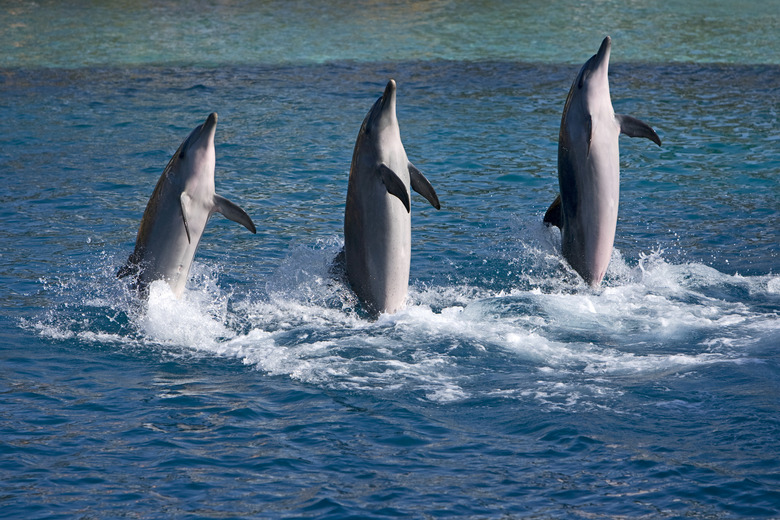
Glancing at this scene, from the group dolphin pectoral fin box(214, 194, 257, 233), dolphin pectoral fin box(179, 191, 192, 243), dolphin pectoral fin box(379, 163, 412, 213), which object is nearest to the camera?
dolphin pectoral fin box(379, 163, 412, 213)

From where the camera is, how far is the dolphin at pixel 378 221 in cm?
908

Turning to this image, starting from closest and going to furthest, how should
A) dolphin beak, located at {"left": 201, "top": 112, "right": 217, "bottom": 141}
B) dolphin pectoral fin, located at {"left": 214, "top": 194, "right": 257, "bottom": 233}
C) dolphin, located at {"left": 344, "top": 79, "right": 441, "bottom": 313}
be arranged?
1. dolphin, located at {"left": 344, "top": 79, "right": 441, "bottom": 313}
2. dolphin pectoral fin, located at {"left": 214, "top": 194, "right": 257, "bottom": 233}
3. dolphin beak, located at {"left": 201, "top": 112, "right": 217, "bottom": 141}

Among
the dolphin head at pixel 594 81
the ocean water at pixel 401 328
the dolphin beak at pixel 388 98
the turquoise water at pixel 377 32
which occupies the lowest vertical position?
the ocean water at pixel 401 328

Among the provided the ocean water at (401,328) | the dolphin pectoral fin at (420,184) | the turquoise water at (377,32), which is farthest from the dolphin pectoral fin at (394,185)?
the turquoise water at (377,32)

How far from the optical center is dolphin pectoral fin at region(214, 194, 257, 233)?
9.34 m

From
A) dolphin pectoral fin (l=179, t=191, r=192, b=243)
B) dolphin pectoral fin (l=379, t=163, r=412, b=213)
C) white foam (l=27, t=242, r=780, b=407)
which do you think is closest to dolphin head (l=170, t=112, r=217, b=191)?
dolphin pectoral fin (l=179, t=191, r=192, b=243)

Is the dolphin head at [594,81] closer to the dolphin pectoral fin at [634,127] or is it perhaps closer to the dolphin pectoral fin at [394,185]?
the dolphin pectoral fin at [634,127]

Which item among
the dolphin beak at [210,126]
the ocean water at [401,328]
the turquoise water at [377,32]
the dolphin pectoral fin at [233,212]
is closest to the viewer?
the ocean water at [401,328]

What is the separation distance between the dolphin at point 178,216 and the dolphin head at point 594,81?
3.56 metres

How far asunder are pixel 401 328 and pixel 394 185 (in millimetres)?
1336

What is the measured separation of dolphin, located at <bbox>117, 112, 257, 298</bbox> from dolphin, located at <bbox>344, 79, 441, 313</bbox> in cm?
106

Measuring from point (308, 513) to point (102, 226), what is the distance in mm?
8036

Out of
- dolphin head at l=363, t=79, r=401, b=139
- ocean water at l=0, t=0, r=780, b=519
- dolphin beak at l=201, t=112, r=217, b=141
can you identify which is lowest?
ocean water at l=0, t=0, r=780, b=519

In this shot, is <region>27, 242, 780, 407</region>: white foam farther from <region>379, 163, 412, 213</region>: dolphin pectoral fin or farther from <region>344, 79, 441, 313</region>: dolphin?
<region>379, 163, 412, 213</region>: dolphin pectoral fin
